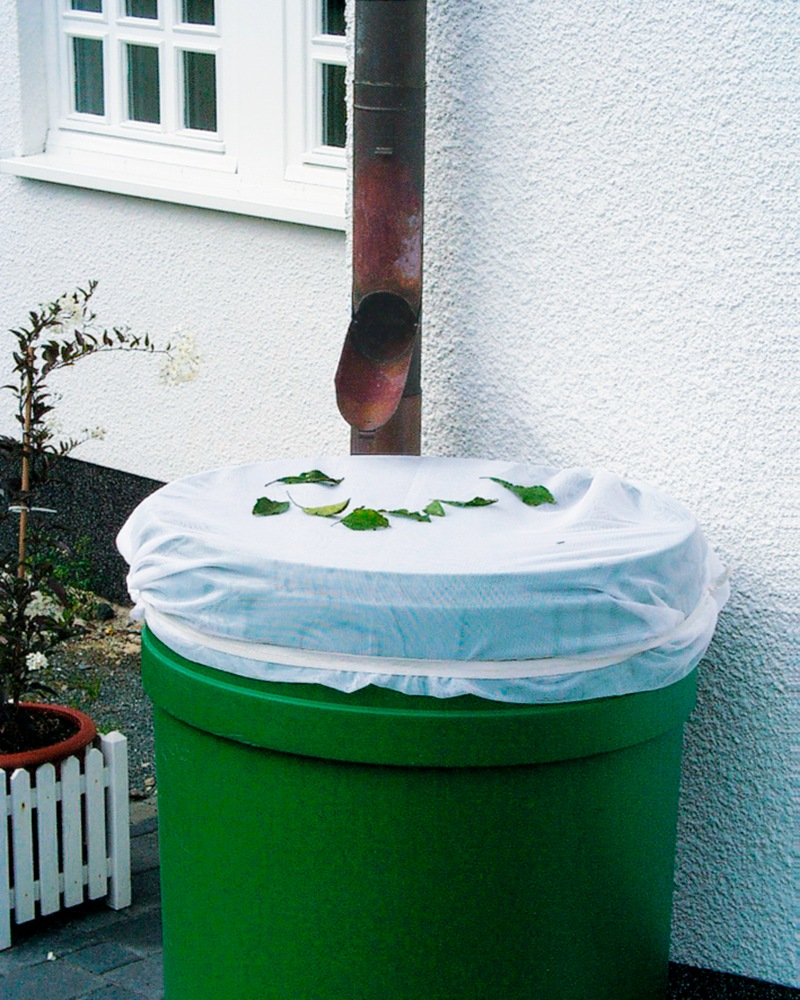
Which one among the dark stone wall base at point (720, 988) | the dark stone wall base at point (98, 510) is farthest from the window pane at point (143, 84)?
the dark stone wall base at point (720, 988)

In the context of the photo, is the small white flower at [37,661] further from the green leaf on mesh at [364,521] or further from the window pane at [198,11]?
the window pane at [198,11]

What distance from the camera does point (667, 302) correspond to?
2.47 m

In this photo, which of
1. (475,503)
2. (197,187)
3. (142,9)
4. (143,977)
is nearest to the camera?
(475,503)

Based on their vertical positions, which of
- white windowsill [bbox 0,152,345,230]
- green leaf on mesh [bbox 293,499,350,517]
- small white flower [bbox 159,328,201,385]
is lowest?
green leaf on mesh [bbox 293,499,350,517]

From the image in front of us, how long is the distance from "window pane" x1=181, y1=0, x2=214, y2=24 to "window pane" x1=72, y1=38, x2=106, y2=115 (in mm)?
479

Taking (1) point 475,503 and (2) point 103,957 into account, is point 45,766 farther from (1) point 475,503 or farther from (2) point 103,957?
(1) point 475,503

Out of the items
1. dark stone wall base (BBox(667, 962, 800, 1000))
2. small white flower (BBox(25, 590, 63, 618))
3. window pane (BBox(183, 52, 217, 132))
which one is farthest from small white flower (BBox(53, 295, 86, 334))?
dark stone wall base (BBox(667, 962, 800, 1000))

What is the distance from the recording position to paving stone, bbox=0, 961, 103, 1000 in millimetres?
2639

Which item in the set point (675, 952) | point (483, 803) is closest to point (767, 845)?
point (675, 952)

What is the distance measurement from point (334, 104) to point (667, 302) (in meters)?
1.87

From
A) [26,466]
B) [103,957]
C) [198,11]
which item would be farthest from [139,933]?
[198,11]

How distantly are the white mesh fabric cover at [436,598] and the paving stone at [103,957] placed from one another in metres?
0.96

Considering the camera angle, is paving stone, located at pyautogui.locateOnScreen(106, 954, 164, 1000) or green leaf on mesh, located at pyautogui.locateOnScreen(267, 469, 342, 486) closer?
green leaf on mesh, located at pyautogui.locateOnScreen(267, 469, 342, 486)

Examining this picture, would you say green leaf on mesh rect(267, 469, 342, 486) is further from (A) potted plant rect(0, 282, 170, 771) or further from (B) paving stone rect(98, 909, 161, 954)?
(B) paving stone rect(98, 909, 161, 954)
